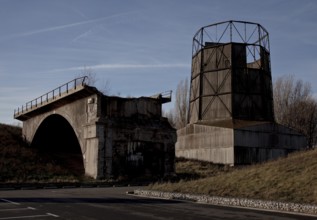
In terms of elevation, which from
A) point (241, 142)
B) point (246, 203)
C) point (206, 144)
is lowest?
point (246, 203)

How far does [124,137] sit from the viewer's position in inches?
1444

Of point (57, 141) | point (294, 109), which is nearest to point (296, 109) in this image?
point (294, 109)

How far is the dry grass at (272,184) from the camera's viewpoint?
15718mm

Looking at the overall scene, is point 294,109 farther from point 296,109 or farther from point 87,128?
point 87,128

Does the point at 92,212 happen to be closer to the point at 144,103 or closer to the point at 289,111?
the point at 144,103

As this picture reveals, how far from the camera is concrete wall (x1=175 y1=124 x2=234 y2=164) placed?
157 ft

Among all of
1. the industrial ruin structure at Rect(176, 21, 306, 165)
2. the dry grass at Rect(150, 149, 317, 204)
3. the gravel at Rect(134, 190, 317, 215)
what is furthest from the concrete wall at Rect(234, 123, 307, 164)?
the gravel at Rect(134, 190, 317, 215)

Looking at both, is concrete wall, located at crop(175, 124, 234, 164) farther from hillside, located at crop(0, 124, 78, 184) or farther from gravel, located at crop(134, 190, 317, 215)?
gravel, located at crop(134, 190, 317, 215)

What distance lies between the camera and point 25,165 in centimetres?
4294

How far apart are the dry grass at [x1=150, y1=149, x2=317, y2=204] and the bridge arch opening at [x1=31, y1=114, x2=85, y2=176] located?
2978 centimetres

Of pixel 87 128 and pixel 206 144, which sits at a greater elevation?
pixel 87 128

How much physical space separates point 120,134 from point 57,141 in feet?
65.7

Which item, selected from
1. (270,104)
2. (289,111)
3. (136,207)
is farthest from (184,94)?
(136,207)

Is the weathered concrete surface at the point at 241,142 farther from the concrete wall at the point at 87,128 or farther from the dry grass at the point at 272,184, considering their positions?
the dry grass at the point at 272,184
